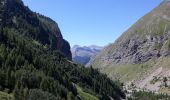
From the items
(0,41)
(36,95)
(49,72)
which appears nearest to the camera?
(36,95)

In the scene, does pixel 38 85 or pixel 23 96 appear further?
pixel 38 85

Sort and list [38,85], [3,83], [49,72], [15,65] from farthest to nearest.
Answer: [49,72] < [15,65] < [38,85] < [3,83]

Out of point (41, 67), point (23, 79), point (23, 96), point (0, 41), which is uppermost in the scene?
point (0, 41)

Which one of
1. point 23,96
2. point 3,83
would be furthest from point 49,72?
point 23,96

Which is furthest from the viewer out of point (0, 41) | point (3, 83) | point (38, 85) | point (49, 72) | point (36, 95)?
point (0, 41)

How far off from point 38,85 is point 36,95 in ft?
118

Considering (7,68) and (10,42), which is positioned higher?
(10,42)

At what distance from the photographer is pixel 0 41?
19238cm

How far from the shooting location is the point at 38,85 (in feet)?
470

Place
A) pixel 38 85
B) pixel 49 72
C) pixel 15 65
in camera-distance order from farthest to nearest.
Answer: pixel 49 72 < pixel 15 65 < pixel 38 85

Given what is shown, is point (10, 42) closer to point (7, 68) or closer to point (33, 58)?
point (33, 58)

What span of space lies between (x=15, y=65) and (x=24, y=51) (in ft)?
106

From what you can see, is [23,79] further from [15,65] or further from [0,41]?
[0,41]

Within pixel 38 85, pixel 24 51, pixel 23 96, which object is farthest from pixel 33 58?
pixel 23 96
